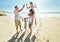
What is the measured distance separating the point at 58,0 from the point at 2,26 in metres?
11.4

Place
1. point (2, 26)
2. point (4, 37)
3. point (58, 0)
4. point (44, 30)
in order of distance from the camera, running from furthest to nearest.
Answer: point (58, 0)
point (2, 26)
point (44, 30)
point (4, 37)

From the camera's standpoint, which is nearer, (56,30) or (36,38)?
(36,38)

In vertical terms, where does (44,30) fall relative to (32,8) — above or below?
below

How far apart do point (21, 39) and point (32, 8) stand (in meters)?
1.59

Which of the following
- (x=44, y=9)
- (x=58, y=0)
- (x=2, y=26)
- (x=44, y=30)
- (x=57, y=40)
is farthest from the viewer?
(x=58, y=0)

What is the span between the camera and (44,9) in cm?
1827

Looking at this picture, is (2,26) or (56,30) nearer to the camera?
(56,30)

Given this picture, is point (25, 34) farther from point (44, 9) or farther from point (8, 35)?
point (44, 9)

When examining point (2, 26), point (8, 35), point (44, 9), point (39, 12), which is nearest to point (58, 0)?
point (44, 9)

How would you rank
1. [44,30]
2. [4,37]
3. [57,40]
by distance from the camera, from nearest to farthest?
[57,40], [4,37], [44,30]

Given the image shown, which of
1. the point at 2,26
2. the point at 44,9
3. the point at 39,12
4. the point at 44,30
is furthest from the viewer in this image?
the point at 44,9

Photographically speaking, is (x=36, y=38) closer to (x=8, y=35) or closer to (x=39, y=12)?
(x=8, y=35)

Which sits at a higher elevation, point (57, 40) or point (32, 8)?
point (32, 8)

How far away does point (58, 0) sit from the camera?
2048cm
